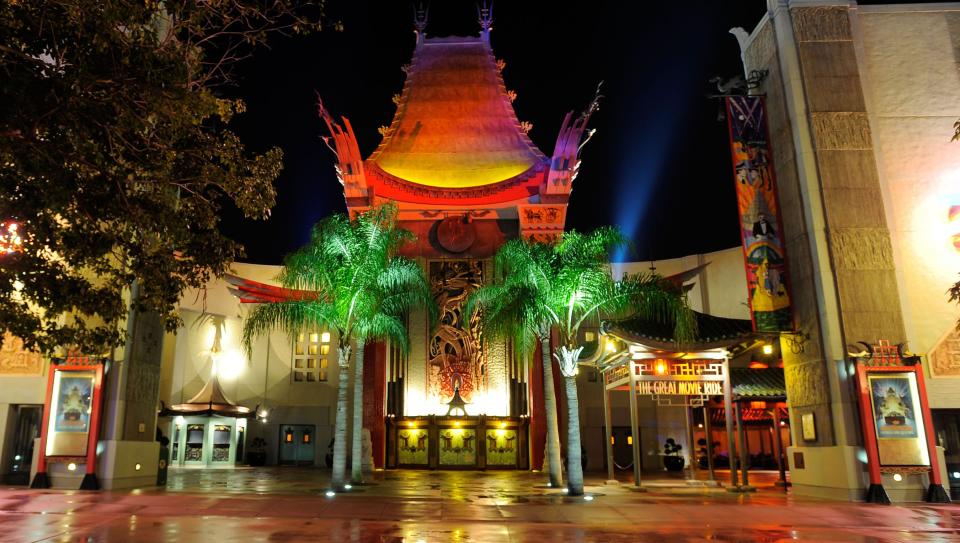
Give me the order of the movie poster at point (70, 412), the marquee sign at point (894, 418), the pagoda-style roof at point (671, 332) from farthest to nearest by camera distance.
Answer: the pagoda-style roof at point (671, 332), the movie poster at point (70, 412), the marquee sign at point (894, 418)

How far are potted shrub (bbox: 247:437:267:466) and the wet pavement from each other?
544 inches

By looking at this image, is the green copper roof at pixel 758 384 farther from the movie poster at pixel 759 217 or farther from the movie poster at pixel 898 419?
the movie poster at pixel 898 419

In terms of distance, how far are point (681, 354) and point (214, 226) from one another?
11.6m

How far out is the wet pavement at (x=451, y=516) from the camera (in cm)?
860

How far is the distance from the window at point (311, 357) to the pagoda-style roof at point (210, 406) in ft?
8.99

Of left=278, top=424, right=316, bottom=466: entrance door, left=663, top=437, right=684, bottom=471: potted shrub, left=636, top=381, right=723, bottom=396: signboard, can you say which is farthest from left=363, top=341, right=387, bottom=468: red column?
left=663, top=437, right=684, bottom=471: potted shrub

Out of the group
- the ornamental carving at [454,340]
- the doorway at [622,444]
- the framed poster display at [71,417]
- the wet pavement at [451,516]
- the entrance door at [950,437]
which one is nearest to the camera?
the wet pavement at [451,516]

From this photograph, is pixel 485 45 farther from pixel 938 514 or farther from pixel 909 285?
pixel 938 514

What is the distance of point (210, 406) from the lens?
2617cm

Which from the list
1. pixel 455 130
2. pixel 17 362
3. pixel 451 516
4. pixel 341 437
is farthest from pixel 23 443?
pixel 455 130

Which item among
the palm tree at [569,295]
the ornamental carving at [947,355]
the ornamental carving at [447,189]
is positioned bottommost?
the ornamental carving at [947,355]

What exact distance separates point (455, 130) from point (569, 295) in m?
14.1

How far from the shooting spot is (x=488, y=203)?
2530 centimetres

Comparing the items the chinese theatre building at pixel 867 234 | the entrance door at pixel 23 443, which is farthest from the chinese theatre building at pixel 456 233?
the entrance door at pixel 23 443
